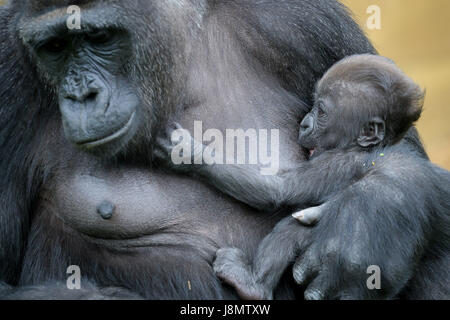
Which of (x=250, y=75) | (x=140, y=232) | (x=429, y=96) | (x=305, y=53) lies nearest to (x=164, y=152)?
(x=140, y=232)

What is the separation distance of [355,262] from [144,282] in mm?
1037

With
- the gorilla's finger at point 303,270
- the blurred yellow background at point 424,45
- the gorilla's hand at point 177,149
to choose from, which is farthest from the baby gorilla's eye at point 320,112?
the blurred yellow background at point 424,45

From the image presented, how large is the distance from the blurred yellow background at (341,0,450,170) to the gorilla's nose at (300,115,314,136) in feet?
12.3

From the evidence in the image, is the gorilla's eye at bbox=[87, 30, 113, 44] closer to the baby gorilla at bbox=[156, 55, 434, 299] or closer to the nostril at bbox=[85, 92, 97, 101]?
the nostril at bbox=[85, 92, 97, 101]

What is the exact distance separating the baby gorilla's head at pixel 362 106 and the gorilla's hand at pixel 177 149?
2.06 feet

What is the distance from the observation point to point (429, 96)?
7.70 metres

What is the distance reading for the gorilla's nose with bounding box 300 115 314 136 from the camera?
3.94 meters

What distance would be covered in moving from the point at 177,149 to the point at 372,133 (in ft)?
3.24

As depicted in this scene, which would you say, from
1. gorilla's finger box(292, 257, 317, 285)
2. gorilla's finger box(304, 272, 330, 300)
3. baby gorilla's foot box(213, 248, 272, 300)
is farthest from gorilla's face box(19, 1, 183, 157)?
gorilla's finger box(304, 272, 330, 300)

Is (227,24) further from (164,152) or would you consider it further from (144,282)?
(144,282)

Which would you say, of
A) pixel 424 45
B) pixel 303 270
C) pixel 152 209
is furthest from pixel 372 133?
pixel 424 45

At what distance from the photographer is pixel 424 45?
25.2 ft

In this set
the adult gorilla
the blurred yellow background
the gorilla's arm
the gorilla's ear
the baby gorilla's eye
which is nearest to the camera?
the adult gorilla

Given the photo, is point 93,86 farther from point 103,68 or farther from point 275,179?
point 275,179
